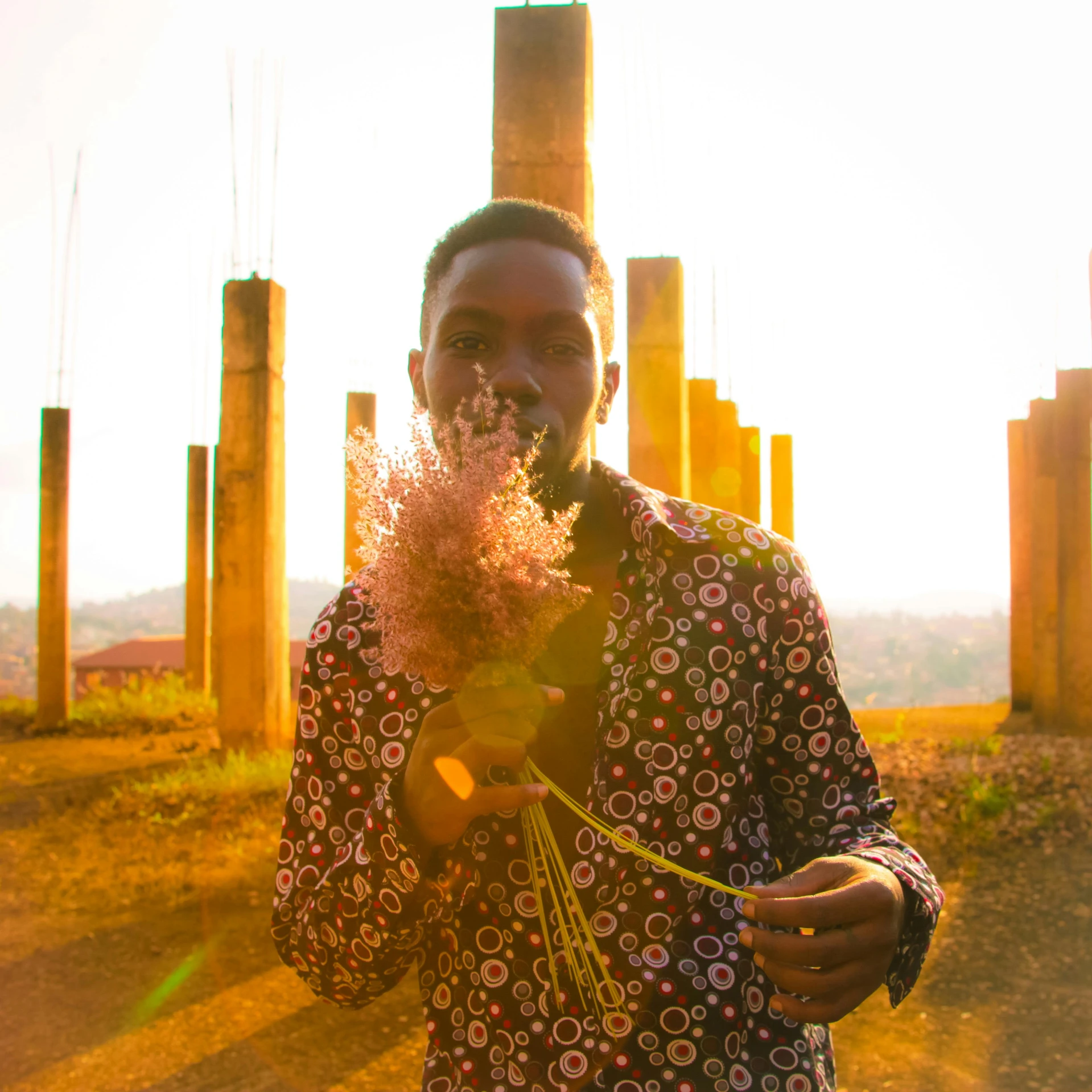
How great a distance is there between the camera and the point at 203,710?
14.0 metres

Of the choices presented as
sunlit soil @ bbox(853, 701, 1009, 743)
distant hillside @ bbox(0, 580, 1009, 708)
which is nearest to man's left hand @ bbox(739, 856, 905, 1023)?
sunlit soil @ bbox(853, 701, 1009, 743)

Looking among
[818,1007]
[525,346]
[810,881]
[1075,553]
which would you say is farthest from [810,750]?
[1075,553]

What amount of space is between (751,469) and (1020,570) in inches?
173

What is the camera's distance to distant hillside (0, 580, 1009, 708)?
35.9 metres

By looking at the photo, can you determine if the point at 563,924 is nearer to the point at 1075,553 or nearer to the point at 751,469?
the point at 1075,553

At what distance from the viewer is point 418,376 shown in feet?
6.20

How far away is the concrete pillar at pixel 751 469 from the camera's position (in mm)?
13906

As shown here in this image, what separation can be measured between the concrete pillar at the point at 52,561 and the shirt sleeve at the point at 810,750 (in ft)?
44.0

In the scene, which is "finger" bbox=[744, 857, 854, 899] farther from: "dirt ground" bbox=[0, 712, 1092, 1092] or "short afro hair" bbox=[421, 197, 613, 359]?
"dirt ground" bbox=[0, 712, 1092, 1092]

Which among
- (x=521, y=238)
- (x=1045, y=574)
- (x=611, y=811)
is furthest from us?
(x=1045, y=574)

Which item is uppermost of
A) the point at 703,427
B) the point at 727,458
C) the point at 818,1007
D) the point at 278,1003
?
the point at 703,427

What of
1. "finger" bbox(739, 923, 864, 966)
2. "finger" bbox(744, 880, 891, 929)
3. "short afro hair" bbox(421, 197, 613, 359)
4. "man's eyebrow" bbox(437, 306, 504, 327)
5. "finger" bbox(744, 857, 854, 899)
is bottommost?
"finger" bbox(739, 923, 864, 966)

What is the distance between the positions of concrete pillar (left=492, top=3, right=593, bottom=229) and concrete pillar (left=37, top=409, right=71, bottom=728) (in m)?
11.4

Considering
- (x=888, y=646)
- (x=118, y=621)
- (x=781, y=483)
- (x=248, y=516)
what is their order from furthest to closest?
(x=118, y=621), (x=888, y=646), (x=781, y=483), (x=248, y=516)
